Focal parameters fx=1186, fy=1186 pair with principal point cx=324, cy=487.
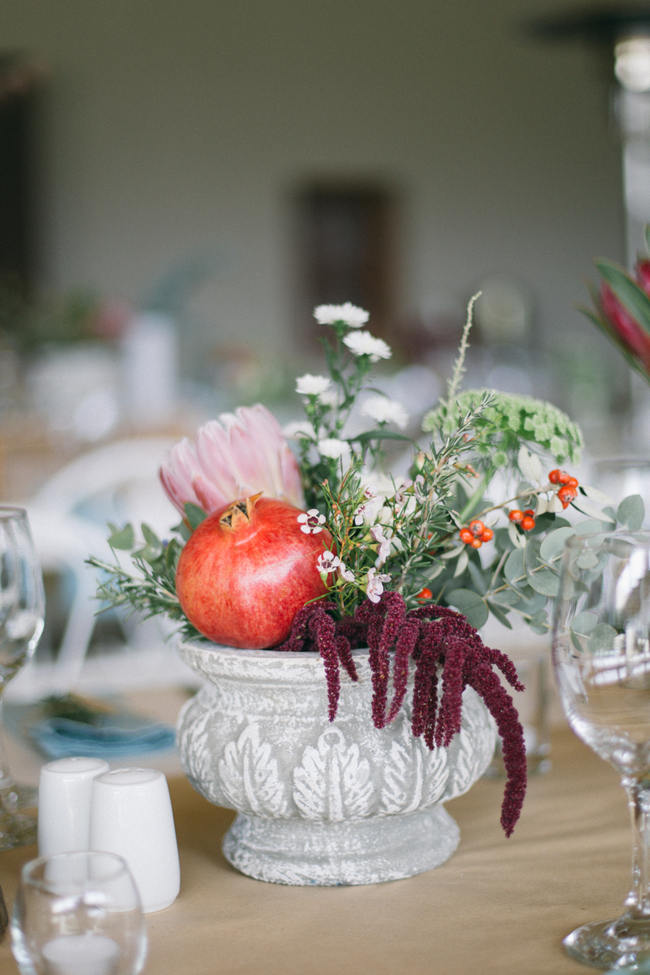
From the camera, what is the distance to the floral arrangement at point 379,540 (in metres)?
0.61

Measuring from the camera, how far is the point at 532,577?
0.69 meters

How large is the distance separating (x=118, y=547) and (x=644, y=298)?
371 millimetres

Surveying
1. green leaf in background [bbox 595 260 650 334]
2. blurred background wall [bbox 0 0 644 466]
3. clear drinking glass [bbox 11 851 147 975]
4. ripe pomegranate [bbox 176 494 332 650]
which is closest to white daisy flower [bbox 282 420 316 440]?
ripe pomegranate [bbox 176 494 332 650]

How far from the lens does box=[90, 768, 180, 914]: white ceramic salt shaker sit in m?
0.63

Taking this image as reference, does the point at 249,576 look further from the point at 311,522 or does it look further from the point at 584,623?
the point at 584,623

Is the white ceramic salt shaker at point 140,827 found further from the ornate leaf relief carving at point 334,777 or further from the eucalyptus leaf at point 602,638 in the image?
the eucalyptus leaf at point 602,638

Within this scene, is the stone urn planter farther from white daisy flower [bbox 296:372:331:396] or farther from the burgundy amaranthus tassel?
white daisy flower [bbox 296:372:331:396]

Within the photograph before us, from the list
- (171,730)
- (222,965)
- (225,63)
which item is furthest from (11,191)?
(222,965)

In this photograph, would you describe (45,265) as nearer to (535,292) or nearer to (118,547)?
(535,292)

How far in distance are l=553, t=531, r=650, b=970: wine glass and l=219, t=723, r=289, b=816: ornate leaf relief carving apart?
0.56ft

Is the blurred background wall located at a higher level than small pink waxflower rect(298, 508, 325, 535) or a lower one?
higher

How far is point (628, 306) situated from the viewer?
76cm

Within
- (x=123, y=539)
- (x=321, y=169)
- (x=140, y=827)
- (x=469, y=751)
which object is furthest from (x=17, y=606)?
(x=321, y=169)

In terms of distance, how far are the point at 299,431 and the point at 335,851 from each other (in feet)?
0.84
